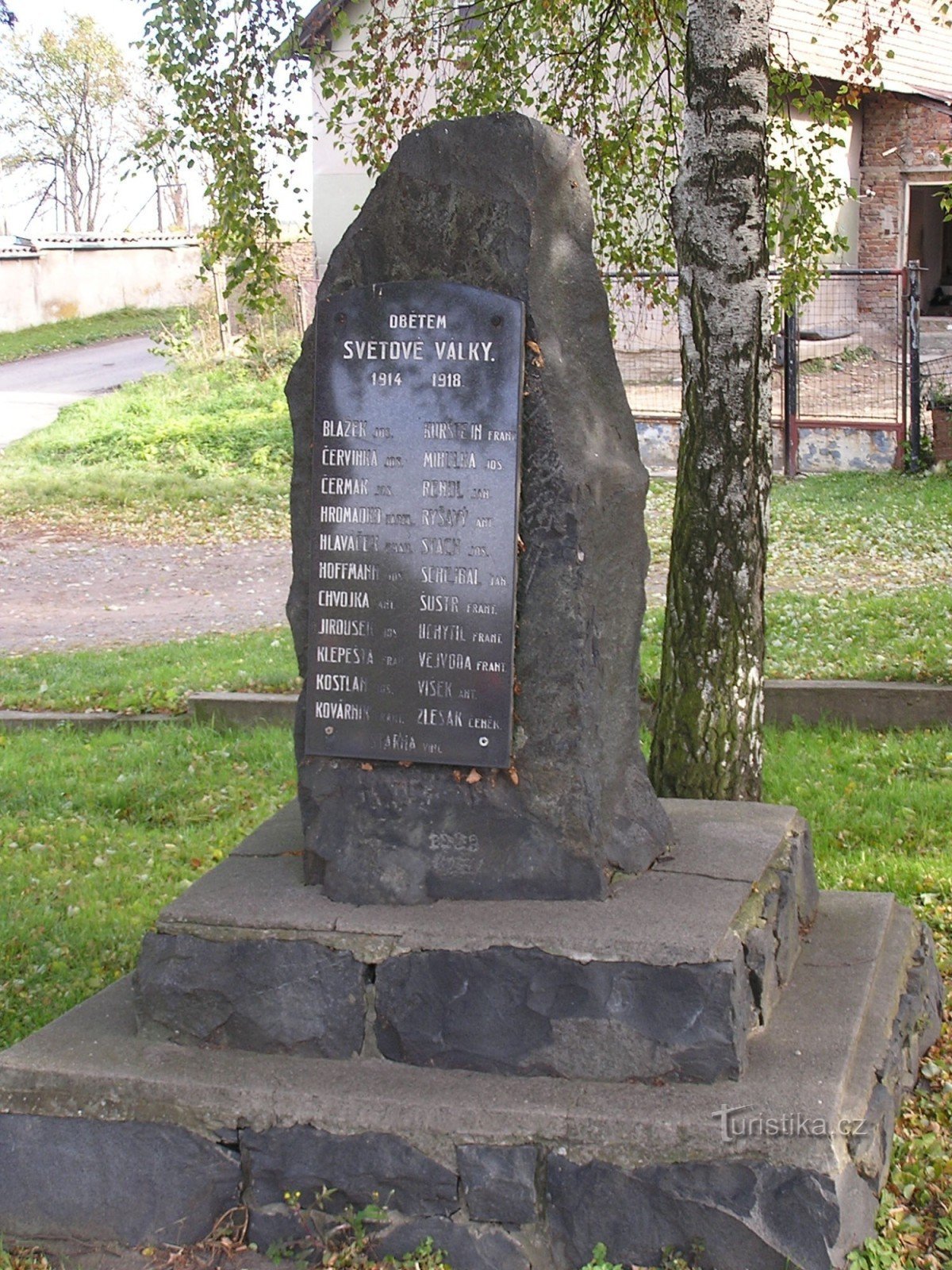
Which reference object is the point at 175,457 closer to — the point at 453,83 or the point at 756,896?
the point at 453,83

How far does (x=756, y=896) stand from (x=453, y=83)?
504cm

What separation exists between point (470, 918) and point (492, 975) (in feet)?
0.58

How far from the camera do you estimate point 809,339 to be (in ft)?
67.8

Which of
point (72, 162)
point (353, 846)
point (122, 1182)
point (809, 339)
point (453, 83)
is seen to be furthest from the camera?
point (72, 162)

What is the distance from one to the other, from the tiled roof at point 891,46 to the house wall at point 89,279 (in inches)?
652

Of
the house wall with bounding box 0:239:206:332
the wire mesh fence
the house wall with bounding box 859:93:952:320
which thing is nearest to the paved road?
the house wall with bounding box 0:239:206:332

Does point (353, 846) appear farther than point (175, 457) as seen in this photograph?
No

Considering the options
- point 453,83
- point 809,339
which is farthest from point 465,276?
point 809,339

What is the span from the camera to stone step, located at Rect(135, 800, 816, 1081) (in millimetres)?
3549

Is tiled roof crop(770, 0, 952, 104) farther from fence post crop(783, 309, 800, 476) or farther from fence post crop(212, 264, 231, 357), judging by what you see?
fence post crop(212, 264, 231, 357)

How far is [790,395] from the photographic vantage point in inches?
Result: 634

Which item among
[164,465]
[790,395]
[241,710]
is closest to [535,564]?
[241,710]

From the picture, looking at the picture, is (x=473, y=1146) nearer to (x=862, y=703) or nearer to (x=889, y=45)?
(x=862, y=703)

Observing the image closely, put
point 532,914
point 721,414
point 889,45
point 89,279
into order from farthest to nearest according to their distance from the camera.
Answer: point 89,279 < point 889,45 < point 721,414 < point 532,914
